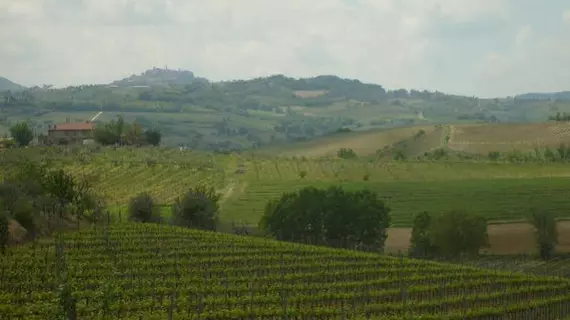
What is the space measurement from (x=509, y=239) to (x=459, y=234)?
6.37 metres

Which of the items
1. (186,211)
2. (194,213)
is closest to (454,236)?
(194,213)

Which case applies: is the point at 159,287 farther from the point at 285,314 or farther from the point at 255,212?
the point at 255,212

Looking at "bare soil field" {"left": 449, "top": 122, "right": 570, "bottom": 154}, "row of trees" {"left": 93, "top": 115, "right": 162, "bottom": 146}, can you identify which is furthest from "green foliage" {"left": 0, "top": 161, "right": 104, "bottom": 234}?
"bare soil field" {"left": 449, "top": 122, "right": 570, "bottom": 154}

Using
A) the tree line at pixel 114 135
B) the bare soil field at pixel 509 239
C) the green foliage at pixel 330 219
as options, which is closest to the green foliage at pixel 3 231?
the green foliage at pixel 330 219

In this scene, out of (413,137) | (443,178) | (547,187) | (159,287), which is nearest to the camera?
(159,287)

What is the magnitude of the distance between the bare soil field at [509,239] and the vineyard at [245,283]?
19844 mm

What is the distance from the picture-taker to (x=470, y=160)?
11662 centimetres

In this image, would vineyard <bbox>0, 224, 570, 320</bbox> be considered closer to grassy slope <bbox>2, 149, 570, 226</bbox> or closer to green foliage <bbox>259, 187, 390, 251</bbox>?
green foliage <bbox>259, 187, 390, 251</bbox>

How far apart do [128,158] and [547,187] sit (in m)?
52.1

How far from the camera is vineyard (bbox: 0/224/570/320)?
29.1 metres

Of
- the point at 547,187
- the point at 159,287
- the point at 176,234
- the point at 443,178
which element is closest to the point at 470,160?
the point at 443,178

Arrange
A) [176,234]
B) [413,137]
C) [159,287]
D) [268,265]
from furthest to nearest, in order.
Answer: [413,137] → [176,234] → [268,265] → [159,287]

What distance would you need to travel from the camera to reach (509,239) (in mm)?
64500

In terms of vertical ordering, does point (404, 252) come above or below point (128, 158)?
below
